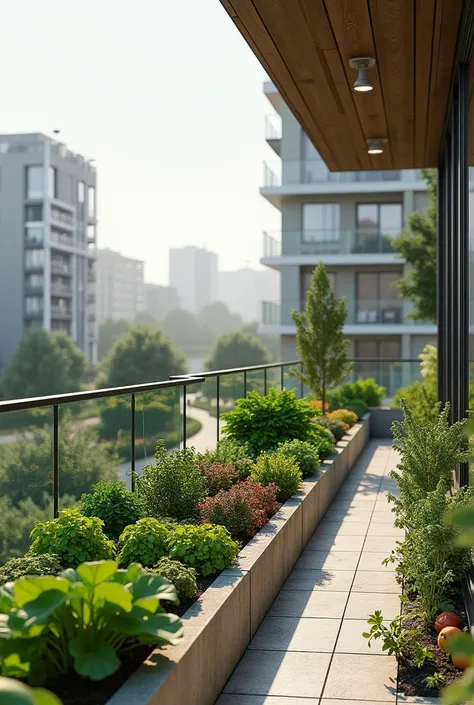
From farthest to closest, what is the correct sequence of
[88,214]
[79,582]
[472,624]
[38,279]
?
[88,214] → [38,279] → [472,624] → [79,582]

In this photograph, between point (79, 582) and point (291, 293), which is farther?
point (291, 293)

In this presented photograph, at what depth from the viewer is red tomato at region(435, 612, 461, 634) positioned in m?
4.44

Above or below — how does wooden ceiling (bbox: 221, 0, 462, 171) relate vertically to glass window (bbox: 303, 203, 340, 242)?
below

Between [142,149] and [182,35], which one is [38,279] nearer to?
[182,35]

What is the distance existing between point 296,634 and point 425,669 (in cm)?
89

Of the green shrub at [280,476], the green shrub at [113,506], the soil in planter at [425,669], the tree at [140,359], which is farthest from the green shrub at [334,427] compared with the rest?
the tree at [140,359]

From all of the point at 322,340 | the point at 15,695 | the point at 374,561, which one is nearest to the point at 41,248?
the point at 322,340

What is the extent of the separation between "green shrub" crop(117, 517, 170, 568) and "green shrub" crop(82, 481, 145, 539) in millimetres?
457

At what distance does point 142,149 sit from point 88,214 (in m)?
39.5

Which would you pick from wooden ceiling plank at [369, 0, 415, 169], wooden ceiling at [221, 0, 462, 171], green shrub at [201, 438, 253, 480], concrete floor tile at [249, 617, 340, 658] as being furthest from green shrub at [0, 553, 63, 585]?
wooden ceiling plank at [369, 0, 415, 169]

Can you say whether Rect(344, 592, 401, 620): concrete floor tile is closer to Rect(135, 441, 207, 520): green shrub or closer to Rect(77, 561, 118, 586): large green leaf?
Rect(135, 441, 207, 520): green shrub

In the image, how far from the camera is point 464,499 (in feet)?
16.1

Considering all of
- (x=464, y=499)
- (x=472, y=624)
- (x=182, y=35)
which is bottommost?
(x=472, y=624)

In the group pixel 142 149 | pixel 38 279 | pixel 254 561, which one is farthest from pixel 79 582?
pixel 142 149
